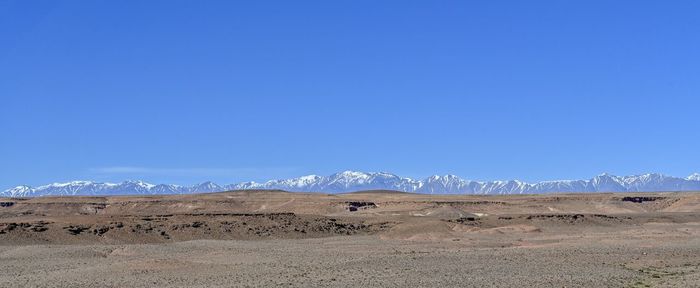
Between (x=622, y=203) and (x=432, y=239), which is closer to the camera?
(x=432, y=239)

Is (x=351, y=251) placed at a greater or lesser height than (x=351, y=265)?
greater

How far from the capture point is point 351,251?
63.0 metres

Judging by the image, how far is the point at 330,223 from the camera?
87125mm

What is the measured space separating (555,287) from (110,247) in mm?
39343

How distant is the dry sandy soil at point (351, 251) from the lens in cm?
4425

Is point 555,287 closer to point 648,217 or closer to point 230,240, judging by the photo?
point 230,240

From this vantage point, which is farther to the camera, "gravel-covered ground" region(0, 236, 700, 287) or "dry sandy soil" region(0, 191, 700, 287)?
"dry sandy soil" region(0, 191, 700, 287)

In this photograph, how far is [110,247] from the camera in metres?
68.1

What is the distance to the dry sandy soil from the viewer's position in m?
44.2

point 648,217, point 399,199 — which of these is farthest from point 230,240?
point 399,199

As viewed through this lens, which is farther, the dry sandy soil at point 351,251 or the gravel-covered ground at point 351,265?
the dry sandy soil at point 351,251

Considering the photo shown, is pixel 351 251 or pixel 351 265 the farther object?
pixel 351 251

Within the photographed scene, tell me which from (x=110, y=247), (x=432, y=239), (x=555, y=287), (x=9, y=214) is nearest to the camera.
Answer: (x=555, y=287)

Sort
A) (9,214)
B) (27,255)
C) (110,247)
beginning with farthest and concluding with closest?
(9,214)
(110,247)
(27,255)
